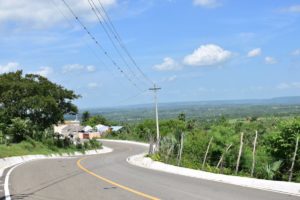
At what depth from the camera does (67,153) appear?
204 ft

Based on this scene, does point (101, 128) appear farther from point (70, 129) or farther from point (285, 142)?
point (285, 142)

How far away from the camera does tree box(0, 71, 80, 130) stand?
2432 inches

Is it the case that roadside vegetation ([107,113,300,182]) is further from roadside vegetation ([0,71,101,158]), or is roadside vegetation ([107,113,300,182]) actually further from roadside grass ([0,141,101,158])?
roadside vegetation ([0,71,101,158])

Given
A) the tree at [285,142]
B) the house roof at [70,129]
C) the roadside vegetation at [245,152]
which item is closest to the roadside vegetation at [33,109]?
the roadside vegetation at [245,152]

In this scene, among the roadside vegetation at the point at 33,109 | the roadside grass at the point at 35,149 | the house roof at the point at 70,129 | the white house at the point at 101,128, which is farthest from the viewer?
the white house at the point at 101,128

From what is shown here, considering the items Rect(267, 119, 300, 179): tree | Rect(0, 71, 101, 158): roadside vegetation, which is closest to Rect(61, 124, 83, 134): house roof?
Rect(0, 71, 101, 158): roadside vegetation

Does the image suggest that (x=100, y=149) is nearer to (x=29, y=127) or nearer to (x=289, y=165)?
(x=29, y=127)

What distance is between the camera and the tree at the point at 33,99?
61.8 meters

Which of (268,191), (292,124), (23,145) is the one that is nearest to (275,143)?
(292,124)

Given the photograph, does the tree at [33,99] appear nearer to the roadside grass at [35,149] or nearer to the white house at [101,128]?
the roadside grass at [35,149]

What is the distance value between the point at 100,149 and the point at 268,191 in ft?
202

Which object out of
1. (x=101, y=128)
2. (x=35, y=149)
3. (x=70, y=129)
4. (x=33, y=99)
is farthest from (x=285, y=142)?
(x=101, y=128)

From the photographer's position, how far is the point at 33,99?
61.7m

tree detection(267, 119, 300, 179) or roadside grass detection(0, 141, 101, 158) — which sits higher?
tree detection(267, 119, 300, 179)
